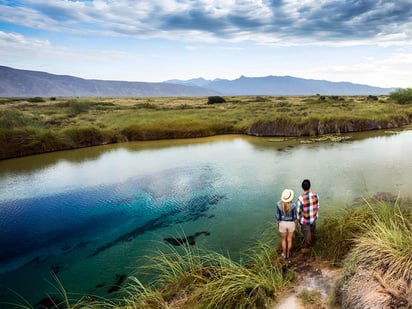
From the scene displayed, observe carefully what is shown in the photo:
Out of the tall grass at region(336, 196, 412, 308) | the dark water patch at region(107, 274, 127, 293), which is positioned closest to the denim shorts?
the tall grass at region(336, 196, 412, 308)

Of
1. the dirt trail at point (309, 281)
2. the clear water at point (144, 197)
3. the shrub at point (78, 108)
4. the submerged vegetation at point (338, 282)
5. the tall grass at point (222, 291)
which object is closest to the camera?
the submerged vegetation at point (338, 282)

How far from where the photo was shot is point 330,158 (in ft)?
66.3

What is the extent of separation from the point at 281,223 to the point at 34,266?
7567 millimetres

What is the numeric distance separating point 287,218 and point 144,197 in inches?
362

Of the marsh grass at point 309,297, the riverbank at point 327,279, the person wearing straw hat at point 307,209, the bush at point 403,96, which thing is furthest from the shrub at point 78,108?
the bush at point 403,96

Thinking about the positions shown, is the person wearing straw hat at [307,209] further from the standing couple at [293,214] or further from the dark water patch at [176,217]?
the dark water patch at [176,217]

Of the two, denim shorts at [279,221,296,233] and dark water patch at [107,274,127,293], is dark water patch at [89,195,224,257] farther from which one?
denim shorts at [279,221,296,233]

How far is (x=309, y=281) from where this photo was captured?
237 inches

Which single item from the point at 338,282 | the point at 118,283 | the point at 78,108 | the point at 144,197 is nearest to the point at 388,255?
the point at 338,282

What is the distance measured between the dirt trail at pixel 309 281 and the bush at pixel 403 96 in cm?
6176

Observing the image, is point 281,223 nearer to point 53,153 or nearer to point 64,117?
point 53,153

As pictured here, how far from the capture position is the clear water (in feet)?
30.3

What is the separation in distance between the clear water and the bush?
129 feet

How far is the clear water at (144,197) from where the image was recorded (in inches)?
364
